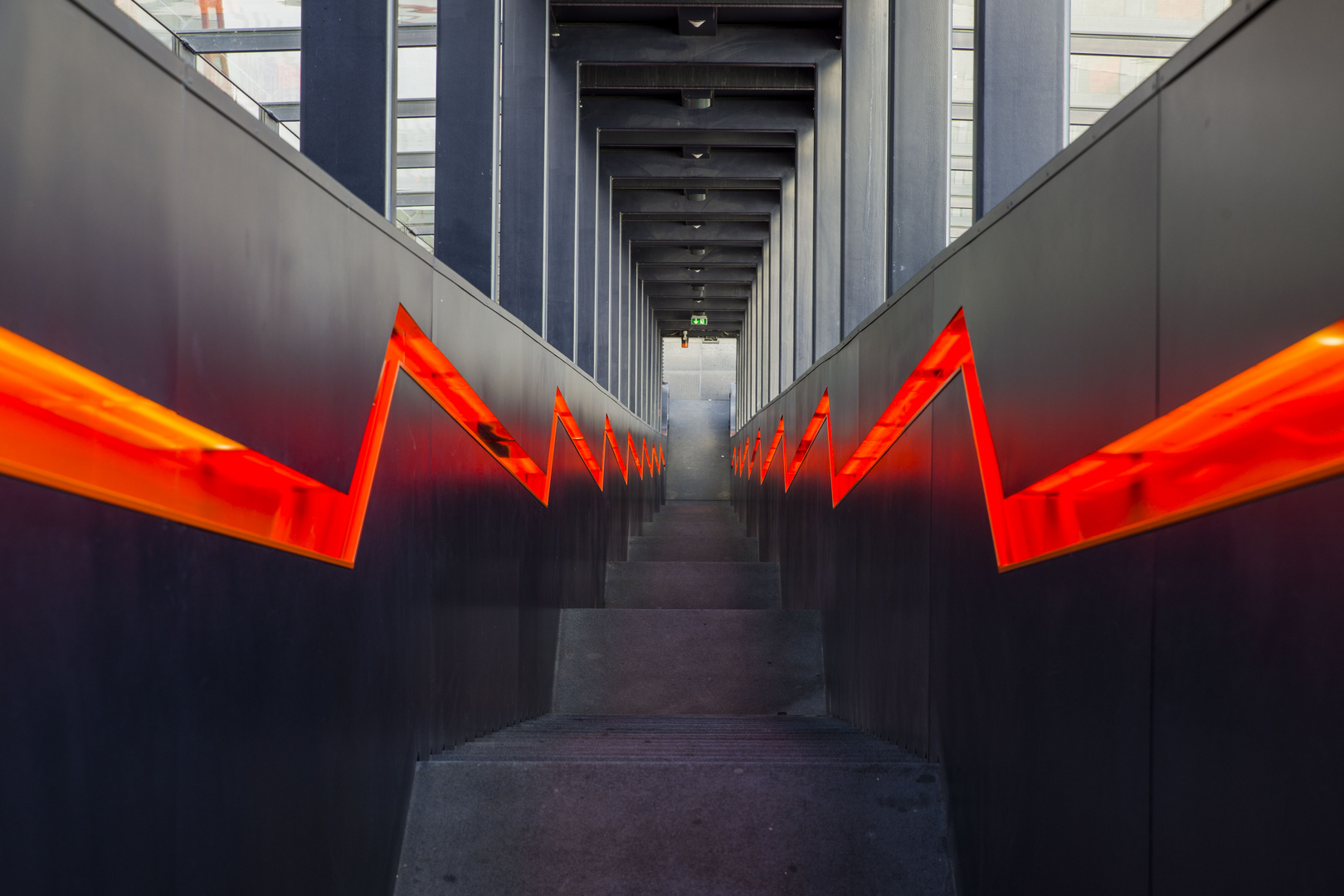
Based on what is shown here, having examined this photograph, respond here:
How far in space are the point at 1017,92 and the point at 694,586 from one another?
16.2ft

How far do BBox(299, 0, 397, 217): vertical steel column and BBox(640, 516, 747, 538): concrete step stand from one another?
8.17 m

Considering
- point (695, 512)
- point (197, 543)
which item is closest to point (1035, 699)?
point (197, 543)

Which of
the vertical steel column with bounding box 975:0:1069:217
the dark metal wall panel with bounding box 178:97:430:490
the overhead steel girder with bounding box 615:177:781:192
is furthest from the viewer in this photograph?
the overhead steel girder with bounding box 615:177:781:192

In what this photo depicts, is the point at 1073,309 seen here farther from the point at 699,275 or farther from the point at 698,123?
the point at 699,275

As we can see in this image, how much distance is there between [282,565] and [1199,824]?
1525 mm

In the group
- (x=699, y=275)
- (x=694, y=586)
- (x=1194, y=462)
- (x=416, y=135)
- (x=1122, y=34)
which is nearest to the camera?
(x=1194, y=462)

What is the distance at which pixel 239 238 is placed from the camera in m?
1.68

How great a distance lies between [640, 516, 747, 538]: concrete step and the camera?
36.6 feet

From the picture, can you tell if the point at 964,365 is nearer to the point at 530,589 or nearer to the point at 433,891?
the point at 433,891

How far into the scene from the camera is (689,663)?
509 cm

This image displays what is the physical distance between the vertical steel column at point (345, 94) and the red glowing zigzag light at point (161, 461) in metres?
0.69

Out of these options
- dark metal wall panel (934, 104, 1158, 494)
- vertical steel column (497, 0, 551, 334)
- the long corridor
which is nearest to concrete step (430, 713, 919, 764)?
the long corridor

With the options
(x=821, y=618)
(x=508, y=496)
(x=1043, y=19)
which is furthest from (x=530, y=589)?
(x=1043, y=19)

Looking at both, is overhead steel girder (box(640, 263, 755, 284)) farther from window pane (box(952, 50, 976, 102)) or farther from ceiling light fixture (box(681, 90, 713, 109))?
window pane (box(952, 50, 976, 102))
